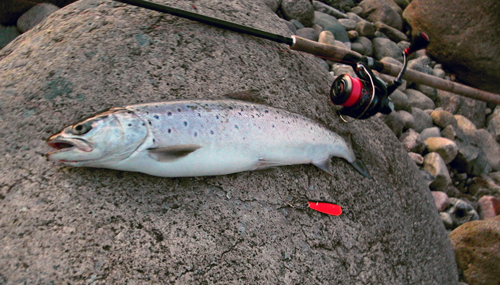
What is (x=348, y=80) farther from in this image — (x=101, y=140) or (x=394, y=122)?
(x=394, y=122)

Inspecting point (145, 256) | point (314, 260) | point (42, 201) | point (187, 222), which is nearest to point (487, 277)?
point (314, 260)

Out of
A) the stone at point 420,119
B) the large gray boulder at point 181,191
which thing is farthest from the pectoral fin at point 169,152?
the stone at point 420,119

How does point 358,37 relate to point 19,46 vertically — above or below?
below

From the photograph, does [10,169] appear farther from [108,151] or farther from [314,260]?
[314,260]

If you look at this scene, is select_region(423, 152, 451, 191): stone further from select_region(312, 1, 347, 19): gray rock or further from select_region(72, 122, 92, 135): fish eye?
select_region(72, 122, 92, 135): fish eye

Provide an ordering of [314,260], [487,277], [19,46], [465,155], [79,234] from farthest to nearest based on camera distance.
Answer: [465,155] < [487,277] < [19,46] < [314,260] < [79,234]

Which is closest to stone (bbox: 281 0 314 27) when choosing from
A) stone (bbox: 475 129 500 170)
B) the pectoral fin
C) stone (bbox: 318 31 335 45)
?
stone (bbox: 318 31 335 45)

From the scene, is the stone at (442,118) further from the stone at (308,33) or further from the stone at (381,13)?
the stone at (381,13)
